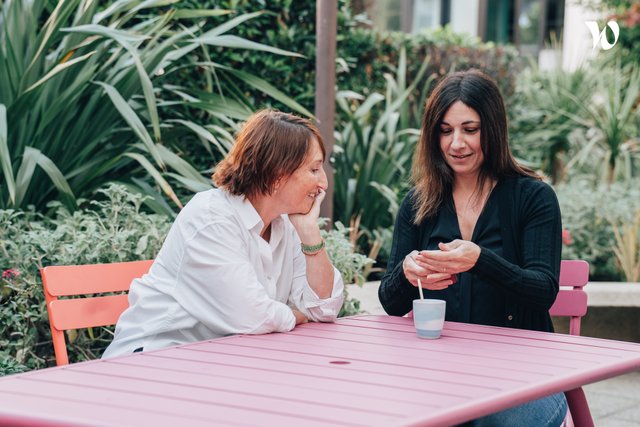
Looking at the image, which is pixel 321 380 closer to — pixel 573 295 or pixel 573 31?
pixel 573 295

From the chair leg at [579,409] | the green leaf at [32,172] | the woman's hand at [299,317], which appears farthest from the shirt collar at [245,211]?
the green leaf at [32,172]

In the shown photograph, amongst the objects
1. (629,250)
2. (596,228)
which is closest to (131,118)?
(629,250)

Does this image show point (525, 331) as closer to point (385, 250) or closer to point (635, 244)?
point (385, 250)

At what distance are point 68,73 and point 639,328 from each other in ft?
11.6

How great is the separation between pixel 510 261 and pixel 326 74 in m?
1.93

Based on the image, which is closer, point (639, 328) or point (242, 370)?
point (242, 370)

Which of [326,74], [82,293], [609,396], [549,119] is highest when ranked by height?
[326,74]

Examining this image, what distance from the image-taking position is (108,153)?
178 inches

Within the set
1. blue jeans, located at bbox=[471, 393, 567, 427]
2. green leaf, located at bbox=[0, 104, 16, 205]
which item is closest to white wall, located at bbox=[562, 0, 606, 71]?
green leaf, located at bbox=[0, 104, 16, 205]

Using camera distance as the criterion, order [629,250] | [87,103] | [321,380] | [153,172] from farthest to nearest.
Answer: [629,250], [87,103], [153,172], [321,380]

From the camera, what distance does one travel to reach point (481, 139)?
3.11 m

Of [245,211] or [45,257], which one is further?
[45,257]

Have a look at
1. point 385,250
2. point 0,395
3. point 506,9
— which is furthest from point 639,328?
point 506,9

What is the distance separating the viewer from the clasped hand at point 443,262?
2.75 metres
